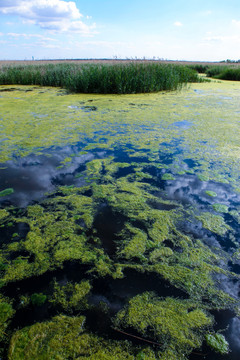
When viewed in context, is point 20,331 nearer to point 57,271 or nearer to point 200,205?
point 57,271

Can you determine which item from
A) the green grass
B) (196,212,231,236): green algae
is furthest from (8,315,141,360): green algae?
the green grass

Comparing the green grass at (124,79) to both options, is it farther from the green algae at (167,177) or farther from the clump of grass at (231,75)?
the clump of grass at (231,75)

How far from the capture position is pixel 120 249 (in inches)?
57.2

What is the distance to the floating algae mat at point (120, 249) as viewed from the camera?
0.98 m

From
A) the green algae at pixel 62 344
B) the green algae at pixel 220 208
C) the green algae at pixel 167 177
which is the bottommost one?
the green algae at pixel 62 344

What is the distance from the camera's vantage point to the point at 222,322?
104cm

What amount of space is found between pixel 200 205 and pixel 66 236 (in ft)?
3.63

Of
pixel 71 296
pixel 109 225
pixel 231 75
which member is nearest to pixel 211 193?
pixel 109 225

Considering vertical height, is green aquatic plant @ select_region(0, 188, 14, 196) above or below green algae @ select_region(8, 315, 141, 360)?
above

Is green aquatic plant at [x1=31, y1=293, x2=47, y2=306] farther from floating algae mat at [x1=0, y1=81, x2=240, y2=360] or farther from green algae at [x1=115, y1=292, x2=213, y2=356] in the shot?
green algae at [x1=115, y1=292, x2=213, y2=356]

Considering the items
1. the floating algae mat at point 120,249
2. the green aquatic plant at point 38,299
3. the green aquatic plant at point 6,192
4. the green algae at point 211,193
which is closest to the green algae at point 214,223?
the floating algae mat at point 120,249

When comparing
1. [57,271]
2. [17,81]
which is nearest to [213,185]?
[57,271]

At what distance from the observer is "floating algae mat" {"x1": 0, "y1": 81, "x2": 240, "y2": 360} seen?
0.98 m

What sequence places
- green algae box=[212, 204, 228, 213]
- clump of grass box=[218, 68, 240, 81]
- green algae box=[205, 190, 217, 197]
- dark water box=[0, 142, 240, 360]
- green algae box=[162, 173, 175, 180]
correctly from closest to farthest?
dark water box=[0, 142, 240, 360] < green algae box=[212, 204, 228, 213] < green algae box=[205, 190, 217, 197] < green algae box=[162, 173, 175, 180] < clump of grass box=[218, 68, 240, 81]
